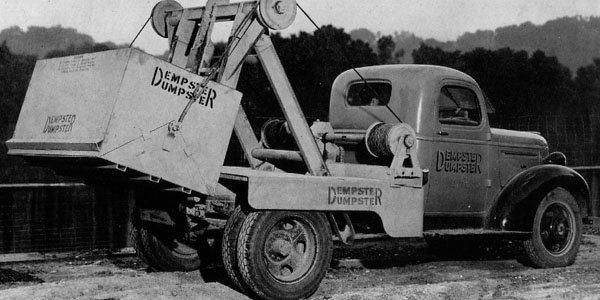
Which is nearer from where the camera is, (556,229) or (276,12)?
(276,12)

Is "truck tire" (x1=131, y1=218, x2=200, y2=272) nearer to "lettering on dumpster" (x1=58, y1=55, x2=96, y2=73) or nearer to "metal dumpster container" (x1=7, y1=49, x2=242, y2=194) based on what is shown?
"metal dumpster container" (x1=7, y1=49, x2=242, y2=194)

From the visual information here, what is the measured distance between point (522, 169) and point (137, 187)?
4.73m

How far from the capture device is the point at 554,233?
8.94 m

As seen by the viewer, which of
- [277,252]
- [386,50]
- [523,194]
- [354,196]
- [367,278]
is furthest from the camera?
[386,50]

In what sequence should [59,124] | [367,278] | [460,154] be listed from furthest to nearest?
1. [460,154]
2. [367,278]
3. [59,124]

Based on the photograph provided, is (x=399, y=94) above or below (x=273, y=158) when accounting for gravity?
above

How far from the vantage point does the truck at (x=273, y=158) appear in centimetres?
604

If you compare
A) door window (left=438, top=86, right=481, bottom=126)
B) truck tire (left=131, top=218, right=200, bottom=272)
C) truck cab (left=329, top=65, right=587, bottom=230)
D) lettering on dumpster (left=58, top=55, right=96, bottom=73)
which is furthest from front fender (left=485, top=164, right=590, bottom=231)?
lettering on dumpster (left=58, top=55, right=96, bottom=73)

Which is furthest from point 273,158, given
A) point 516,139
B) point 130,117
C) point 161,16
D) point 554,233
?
point 554,233

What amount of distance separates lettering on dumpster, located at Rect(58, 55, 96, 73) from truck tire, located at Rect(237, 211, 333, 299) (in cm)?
175

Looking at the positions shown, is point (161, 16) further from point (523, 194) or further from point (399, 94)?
point (523, 194)

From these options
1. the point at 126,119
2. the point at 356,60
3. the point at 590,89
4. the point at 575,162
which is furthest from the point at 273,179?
the point at 590,89

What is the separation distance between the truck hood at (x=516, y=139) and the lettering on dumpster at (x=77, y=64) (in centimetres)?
469

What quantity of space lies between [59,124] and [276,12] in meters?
2.04
